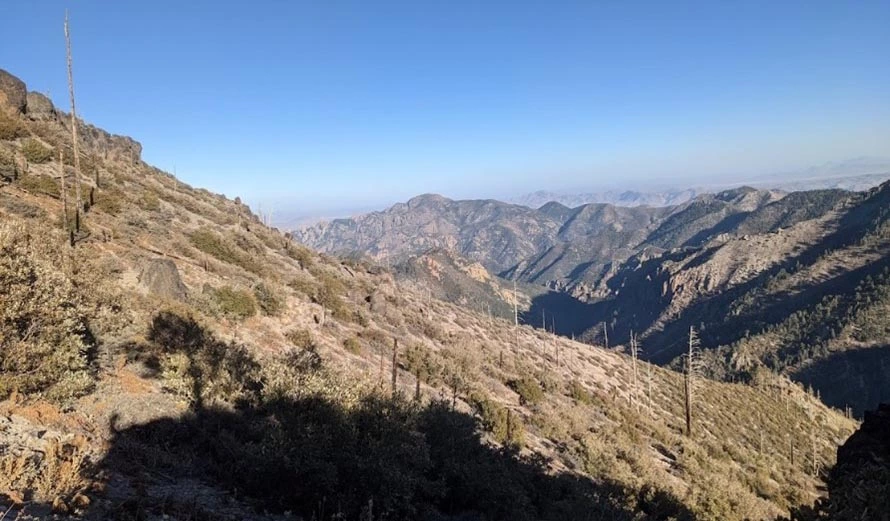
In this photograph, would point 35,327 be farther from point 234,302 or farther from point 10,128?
point 10,128

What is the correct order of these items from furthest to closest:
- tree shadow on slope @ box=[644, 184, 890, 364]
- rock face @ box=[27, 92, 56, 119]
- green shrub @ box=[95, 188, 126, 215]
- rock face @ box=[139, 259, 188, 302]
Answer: tree shadow on slope @ box=[644, 184, 890, 364], rock face @ box=[27, 92, 56, 119], green shrub @ box=[95, 188, 126, 215], rock face @ box=[139, 259, 188, 302]

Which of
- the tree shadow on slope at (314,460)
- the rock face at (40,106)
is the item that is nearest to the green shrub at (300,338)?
the tree shadow on slope at (314,460)

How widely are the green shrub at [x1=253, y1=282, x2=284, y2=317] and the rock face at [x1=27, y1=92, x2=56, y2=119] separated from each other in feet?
115

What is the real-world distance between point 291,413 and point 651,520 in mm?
12650

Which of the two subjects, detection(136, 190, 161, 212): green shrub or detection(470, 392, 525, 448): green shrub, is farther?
detection(136, 190, 161, 212): green shrub

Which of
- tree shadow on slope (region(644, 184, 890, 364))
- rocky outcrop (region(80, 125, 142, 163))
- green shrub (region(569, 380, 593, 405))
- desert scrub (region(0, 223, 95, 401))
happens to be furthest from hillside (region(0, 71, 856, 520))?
tree shadow on slope (region(644, 184, 890, 364))

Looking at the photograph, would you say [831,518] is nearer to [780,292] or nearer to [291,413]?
[291,413]

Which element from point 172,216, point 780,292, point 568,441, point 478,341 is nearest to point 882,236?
point 780,292

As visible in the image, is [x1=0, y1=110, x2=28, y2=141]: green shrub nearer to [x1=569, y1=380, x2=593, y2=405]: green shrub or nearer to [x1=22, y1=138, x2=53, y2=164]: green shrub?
[x1=22, y1=138, x2=53, y2=164]: green shrub

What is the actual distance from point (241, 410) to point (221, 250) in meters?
24.3

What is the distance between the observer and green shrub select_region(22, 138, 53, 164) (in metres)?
31.2

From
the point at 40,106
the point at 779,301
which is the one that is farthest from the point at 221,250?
the point at 779,301

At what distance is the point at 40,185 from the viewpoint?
27.7m

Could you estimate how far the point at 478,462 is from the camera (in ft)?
43.0
